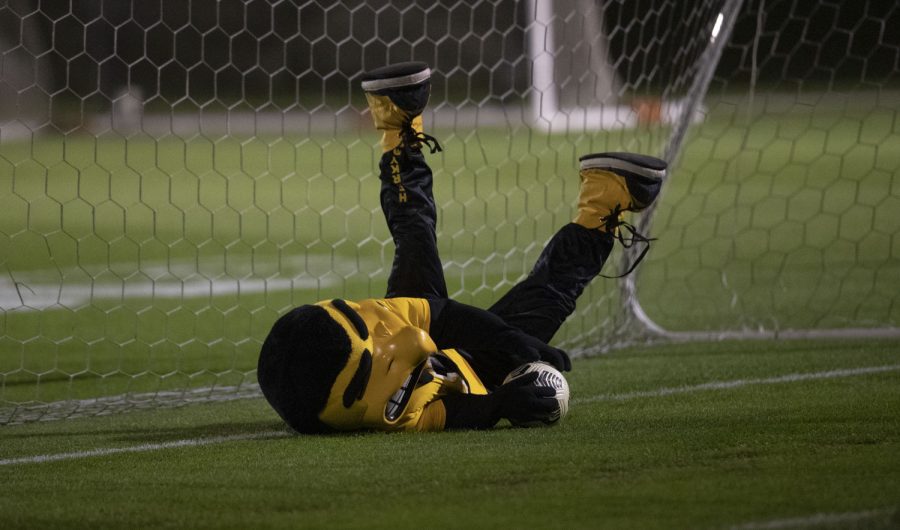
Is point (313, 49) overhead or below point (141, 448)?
below

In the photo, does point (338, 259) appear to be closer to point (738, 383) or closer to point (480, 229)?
point (480, 229)

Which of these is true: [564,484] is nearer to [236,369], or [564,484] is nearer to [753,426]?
[753,426]

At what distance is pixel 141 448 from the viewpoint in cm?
398

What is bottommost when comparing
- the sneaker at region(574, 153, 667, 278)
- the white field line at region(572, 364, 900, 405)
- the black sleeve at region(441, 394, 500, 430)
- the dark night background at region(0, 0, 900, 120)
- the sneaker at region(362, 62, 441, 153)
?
the dark night background at region(0, 0, 900, 120)

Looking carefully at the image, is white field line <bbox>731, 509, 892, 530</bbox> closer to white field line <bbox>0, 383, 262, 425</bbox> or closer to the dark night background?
white field line <bbox>0, 383, 262, 425</bbox>

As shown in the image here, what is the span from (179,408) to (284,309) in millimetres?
2068

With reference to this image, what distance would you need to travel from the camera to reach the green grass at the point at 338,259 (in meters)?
6.19

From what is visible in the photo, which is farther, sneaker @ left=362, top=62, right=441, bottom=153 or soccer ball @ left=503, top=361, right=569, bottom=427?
sneaker @ left=362, top=62, right=441, bottom=153

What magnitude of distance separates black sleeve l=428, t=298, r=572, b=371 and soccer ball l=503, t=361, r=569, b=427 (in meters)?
0.03

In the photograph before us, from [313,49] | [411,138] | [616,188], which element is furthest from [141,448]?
[313,49]

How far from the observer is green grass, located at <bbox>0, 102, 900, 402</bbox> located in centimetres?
619

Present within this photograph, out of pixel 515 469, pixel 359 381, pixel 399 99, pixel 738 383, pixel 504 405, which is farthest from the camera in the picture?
pixel 738 383

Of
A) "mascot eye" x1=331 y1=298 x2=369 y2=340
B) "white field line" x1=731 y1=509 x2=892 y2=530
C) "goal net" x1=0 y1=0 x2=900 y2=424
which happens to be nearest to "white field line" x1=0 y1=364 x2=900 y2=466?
"mascot eye" x1=331 y1=298 x2=369 y2=340

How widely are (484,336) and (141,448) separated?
1.09 meters
